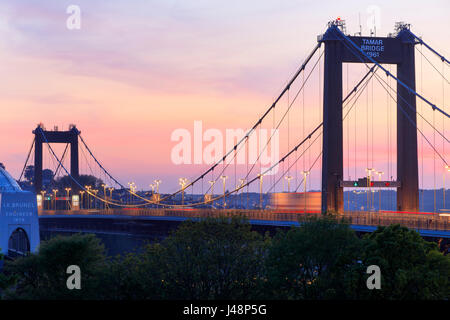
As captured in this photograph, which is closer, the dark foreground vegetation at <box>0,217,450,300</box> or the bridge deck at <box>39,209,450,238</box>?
the dark foreground vegetation at <box>0,217,450,300</box>

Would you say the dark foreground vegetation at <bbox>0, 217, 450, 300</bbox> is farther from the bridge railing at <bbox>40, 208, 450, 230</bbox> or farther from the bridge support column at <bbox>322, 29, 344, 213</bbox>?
the bridge support column at <bbox>322, 29, 344, 213</bbox>

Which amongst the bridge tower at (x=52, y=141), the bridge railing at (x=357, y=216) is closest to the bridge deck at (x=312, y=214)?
the bridge railing at (x=357, y=216)

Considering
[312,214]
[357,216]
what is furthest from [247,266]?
[312,214]

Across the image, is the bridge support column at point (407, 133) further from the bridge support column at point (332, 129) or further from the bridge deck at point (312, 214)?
the bridge support column at point (332, 129)

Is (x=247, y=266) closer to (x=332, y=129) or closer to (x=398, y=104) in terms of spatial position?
(x=332, y=129)

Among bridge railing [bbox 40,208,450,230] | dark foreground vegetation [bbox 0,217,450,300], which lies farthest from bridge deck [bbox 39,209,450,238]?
dark foreground vegetation [bbox 0,217,450,300]
